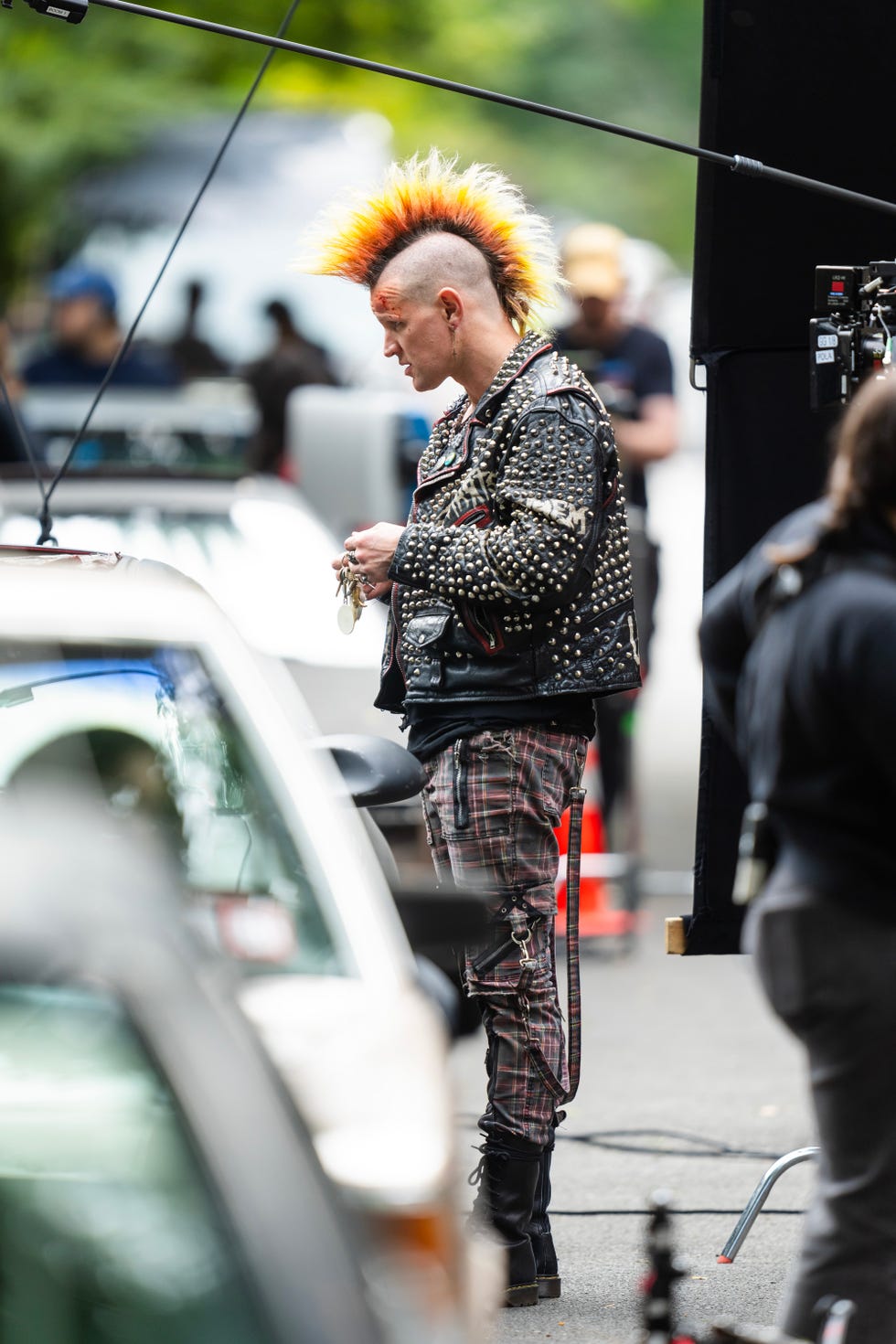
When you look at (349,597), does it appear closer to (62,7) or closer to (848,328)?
(848,328)

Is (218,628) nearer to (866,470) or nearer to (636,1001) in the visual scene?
(866,470)

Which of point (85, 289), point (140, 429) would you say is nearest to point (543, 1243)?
point (140, 429)

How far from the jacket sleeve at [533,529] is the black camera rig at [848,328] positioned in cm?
45

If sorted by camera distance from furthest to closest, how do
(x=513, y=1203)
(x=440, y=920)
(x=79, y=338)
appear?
1. (x=79, y=338)
2. (x=513, y=1203)
3. (x=440, y=920)

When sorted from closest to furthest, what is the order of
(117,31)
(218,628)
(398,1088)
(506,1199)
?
(398,1088) → (218,628) → (506,1199) → (117,31)

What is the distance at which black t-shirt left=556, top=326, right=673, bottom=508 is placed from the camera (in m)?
9.44

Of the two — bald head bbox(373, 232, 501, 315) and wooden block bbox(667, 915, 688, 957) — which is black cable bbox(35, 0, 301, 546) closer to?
bald head bbox(373, 232, 501, 315)

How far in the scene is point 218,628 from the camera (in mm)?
3611

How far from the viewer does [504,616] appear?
469cm

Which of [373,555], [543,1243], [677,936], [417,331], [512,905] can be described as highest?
[417,331]

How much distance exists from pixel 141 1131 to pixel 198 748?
46.0 inches

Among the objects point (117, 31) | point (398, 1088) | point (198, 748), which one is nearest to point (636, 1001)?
point (198, 748)

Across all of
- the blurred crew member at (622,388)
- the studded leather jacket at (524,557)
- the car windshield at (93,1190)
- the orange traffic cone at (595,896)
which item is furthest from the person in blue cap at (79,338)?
the car windshield at (93,1190)

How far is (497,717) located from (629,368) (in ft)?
16.7
